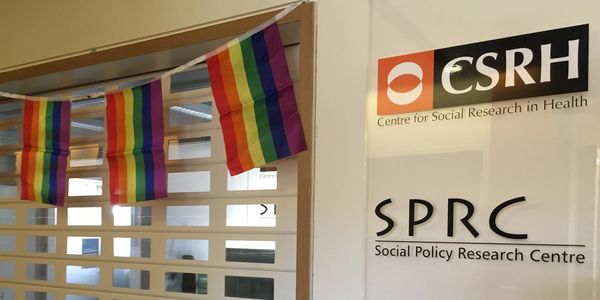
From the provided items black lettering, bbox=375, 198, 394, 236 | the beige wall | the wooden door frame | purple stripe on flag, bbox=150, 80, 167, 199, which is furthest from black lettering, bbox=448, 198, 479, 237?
purple stripe on flag, bbox=150, 80, 167, 199

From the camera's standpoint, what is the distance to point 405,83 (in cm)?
149

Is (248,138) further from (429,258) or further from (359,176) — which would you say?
(429,258)

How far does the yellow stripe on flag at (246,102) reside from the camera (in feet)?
5.75

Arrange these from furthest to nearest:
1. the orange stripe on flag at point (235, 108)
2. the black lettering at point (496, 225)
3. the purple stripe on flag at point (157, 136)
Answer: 1. the purple stripe on flag at point (157, 136)
2. the orange stripe on flag at point (235, 108)
3. the black lettering at point (496, 225)

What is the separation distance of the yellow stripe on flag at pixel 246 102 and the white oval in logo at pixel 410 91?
18.8 inches

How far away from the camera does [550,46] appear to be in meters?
1.29

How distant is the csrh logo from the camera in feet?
4.77

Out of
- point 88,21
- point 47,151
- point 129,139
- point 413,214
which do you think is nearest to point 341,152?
point 413,214

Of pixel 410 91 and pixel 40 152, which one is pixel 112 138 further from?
pixel 410 91

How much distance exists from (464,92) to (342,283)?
0.63 metres

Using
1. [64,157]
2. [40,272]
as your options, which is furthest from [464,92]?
[40,272]

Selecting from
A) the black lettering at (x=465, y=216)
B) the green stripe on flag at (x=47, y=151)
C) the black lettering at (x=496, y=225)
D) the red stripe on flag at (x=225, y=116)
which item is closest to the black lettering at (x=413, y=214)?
the black lettering at (x=465, y=216)

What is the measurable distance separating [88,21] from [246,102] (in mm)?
910

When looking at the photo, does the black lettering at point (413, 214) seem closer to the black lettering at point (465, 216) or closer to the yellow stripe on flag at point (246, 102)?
the black lettering at point (465, 216)
